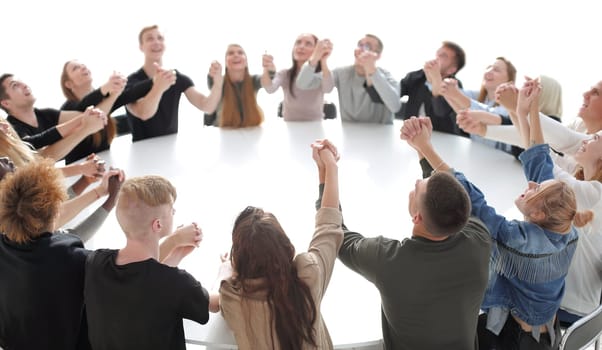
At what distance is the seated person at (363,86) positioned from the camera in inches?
148

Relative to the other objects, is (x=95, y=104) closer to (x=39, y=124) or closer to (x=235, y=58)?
(x=39, y=124)

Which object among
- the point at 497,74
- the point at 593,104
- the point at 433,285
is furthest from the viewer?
the point at 497,74

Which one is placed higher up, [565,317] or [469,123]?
[469,123]

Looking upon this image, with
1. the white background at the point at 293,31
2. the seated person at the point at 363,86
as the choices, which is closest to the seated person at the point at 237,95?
the seated person at the point at 363,86

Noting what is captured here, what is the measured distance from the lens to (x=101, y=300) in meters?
1.73

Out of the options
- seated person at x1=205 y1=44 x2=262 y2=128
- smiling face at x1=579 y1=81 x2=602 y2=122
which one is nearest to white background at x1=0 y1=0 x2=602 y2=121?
seated person at x1=205 y1=44 x2=262 y2=128

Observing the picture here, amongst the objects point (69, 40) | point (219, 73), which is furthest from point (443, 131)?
point (69, 40)

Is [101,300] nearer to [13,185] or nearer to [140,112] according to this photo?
[13,185]

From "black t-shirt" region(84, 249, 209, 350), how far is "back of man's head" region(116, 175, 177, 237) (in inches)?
3.6

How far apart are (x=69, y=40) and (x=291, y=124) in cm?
287

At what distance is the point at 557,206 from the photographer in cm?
191

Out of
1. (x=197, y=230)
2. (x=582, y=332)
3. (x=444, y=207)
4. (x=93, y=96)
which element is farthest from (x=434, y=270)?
(x=93, y=96)

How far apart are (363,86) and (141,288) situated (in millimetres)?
2445

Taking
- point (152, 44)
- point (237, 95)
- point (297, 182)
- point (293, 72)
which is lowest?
point (297, 182)
